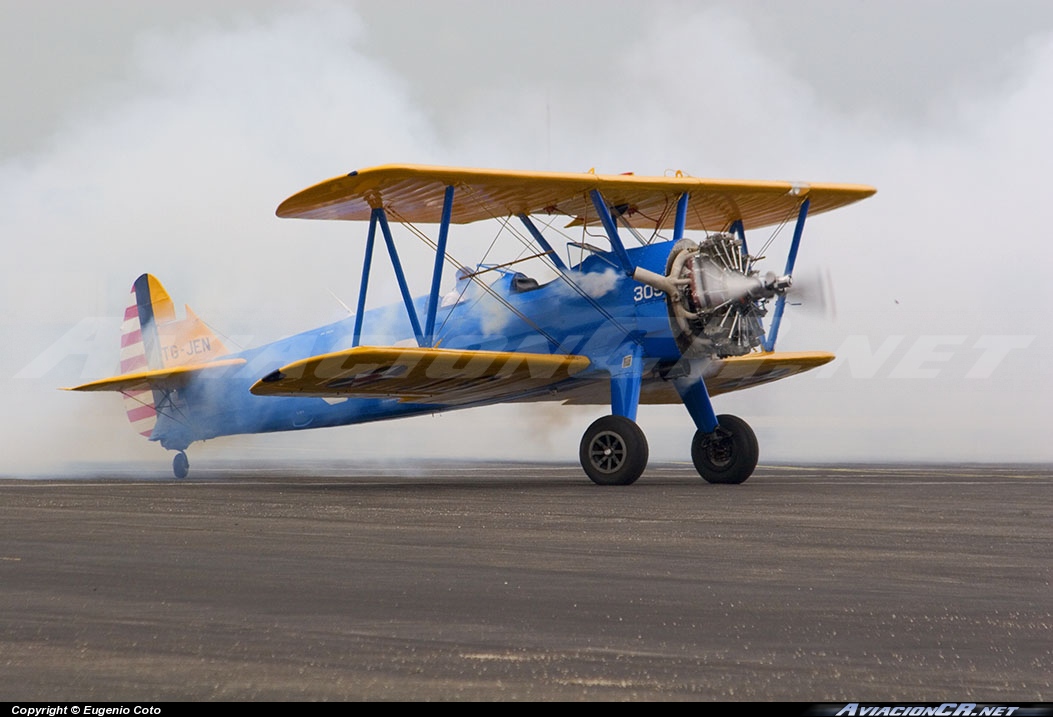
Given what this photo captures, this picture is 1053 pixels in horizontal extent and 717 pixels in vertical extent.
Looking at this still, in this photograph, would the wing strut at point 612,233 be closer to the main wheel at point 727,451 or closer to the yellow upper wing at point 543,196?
the yellow upper wing at point 543,196

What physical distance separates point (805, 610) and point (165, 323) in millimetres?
23216

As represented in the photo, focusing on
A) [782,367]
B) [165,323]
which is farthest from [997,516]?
[165,323]

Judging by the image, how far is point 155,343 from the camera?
27250mm

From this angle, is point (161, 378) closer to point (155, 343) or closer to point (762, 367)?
point (155, 343)

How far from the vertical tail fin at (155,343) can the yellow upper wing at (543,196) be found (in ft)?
26.2

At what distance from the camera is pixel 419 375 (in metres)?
17.7

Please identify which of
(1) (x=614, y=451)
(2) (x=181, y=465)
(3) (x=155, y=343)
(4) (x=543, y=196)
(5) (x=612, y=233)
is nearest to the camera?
(1) (x=614, y=451)

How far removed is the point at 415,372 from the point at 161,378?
9695mm

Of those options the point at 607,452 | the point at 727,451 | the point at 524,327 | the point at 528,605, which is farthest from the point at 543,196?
the point at 528,605

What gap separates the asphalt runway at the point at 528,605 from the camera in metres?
4.43

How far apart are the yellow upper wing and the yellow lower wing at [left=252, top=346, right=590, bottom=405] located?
235 cm

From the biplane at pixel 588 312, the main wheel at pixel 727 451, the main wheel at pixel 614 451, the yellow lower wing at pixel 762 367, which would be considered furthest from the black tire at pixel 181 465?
the main wheel at pixel 727 451

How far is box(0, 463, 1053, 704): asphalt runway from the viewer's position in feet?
14.5

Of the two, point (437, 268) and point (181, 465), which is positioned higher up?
point (437, 268)
